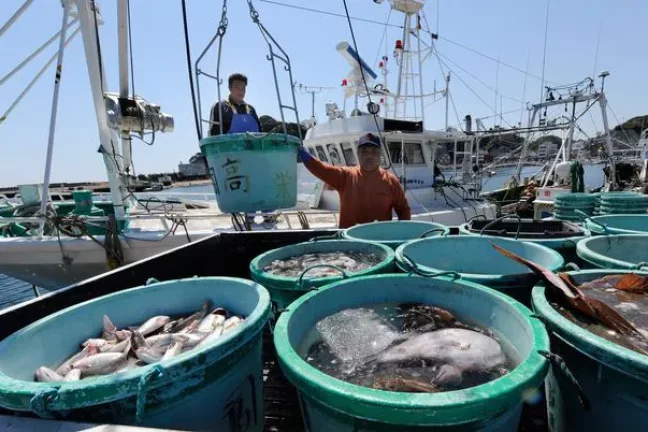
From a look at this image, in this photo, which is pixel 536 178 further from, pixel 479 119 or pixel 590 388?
pixel 590 388

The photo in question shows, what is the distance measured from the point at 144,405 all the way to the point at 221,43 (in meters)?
3.54

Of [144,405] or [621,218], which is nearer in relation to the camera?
[144,405]

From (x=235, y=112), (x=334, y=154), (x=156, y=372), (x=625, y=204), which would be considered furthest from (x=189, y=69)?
(x=334, y=154)

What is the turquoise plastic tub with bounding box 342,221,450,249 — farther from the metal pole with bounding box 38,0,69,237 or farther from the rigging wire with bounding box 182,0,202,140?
the metal pole with bounding box 38,0,69,237

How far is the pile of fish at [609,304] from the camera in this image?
4.36ft

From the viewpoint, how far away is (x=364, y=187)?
3.92 metres

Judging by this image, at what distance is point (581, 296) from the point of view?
145 cm

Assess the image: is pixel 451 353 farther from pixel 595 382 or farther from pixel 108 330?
pixel 108 330

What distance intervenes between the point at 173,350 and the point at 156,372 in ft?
1.16

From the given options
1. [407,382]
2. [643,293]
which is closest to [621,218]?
[643,293]

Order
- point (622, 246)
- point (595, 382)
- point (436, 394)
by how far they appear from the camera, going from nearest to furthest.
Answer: point (436, 394) → point (595, 382) → point (622, 246)

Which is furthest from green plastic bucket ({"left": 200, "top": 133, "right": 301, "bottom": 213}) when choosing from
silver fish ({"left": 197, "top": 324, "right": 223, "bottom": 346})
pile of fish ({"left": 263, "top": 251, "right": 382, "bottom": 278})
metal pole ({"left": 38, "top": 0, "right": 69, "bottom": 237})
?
metal pole ({"left": 38, "top": 0, "right": 69, "bottom": 237})

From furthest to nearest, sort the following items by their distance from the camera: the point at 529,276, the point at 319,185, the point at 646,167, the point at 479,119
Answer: the point at 646,167 → the point at 479,119 → the point at 319,185 → the point at 529,276

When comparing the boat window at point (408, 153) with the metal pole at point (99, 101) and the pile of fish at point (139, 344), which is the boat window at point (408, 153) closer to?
the metal pole at point (99, 101)
